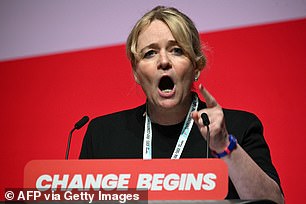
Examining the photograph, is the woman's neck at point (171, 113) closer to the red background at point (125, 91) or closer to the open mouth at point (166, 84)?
the open mouth at point (166, 84)

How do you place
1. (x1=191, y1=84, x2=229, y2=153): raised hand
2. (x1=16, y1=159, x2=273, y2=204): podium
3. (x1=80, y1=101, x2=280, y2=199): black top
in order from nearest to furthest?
(x1=16, y1=159, x2=273, y2=204): podium, (x1=191, y1=84, x2=229, y2=153): raised hand, (x1=80, y1=101, x2=280, y2=199): black top

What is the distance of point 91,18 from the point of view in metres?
2.36

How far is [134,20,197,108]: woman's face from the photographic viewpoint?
→ 5.01 feet

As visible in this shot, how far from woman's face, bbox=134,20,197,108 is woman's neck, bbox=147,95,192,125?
17 millimetres

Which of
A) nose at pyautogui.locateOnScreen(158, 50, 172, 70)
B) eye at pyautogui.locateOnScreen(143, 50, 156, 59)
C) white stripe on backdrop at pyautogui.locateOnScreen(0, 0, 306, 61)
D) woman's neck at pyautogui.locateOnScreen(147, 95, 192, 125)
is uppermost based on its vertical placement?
white stripe on backdrop at pyautogui.locateOnScreen(0, 0, 306, 61)

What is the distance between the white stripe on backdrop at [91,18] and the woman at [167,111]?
1.70 feet

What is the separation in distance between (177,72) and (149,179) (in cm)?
58

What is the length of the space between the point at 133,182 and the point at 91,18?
1487 mm

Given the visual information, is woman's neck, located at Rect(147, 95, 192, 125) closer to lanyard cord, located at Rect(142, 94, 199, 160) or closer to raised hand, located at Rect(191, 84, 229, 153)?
lanyard cord, located at Rect(142, 94, 199, 160)

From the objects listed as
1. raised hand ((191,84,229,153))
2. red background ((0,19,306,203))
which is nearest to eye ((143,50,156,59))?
raised hand ((191,84,229,153))

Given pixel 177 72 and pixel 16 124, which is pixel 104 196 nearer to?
pixel 177 72

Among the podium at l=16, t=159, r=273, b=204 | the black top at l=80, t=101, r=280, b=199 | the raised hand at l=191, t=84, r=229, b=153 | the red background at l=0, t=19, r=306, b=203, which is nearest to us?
the podium at l=16, t=159, r=273, b=204

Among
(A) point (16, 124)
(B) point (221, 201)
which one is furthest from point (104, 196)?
(A) point (16, 124)

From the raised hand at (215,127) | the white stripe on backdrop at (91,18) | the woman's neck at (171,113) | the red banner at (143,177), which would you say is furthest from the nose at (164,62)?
the white stripe on backdrop at (91,18)
